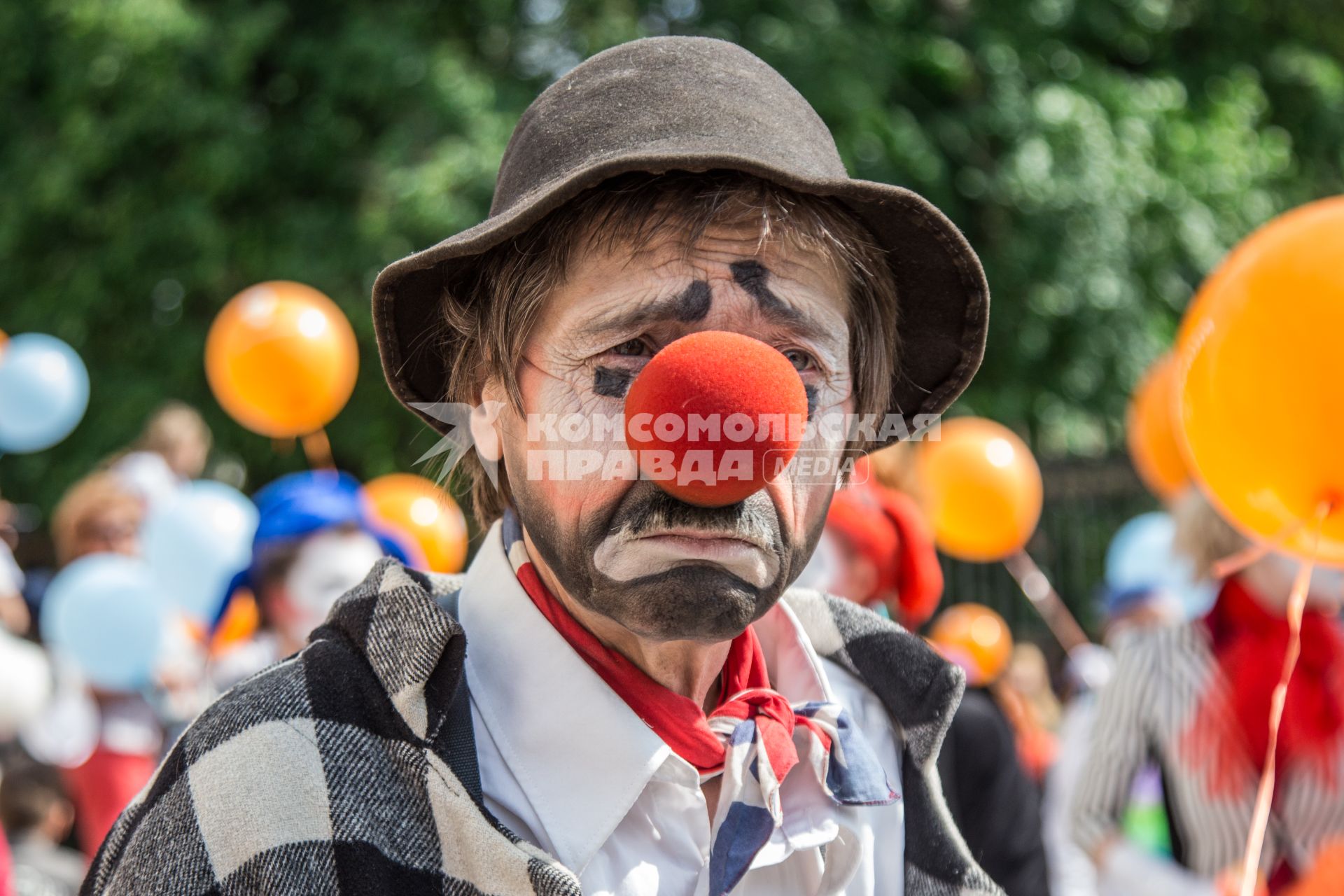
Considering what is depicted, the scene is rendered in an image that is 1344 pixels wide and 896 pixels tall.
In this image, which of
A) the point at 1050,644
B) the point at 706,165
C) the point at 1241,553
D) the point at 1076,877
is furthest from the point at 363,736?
the point at 1050,644

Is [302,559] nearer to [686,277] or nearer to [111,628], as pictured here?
[111,628]

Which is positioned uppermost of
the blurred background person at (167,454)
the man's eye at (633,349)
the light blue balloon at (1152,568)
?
the man's eye at (633,349)

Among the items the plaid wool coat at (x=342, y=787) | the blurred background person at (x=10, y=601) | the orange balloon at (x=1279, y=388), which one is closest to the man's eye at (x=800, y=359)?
the plaid wool coat at (x=342, y=787)

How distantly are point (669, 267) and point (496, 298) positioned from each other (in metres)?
0.23

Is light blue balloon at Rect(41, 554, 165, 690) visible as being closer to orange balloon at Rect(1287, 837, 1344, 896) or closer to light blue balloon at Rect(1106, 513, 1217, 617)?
orange balloon at Rect(1287, 837, 1344, 896)

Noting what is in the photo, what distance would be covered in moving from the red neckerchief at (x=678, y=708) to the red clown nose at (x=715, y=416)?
0.25 meters

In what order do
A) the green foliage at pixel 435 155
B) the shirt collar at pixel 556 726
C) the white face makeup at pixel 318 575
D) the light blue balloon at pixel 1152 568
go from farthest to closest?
the green foliage at pixel 435 155 < the light blue balloon at pixel 1152 568 < the white face makeup at pixel 318 575 < the shirt collar at pixel 556 726

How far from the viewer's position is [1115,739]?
287cm

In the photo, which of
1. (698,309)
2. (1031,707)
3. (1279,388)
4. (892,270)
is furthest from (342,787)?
(1031,707)

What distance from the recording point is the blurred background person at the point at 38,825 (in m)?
3.34

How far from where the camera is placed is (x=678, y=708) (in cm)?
146

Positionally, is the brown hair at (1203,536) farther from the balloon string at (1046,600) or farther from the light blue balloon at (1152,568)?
the balloon string at (1046,600)

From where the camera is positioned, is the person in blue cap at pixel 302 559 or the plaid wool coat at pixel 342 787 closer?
the plaid wool coat at pixel 342 787

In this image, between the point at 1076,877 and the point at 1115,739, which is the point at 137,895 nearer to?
the point at 1115,739
